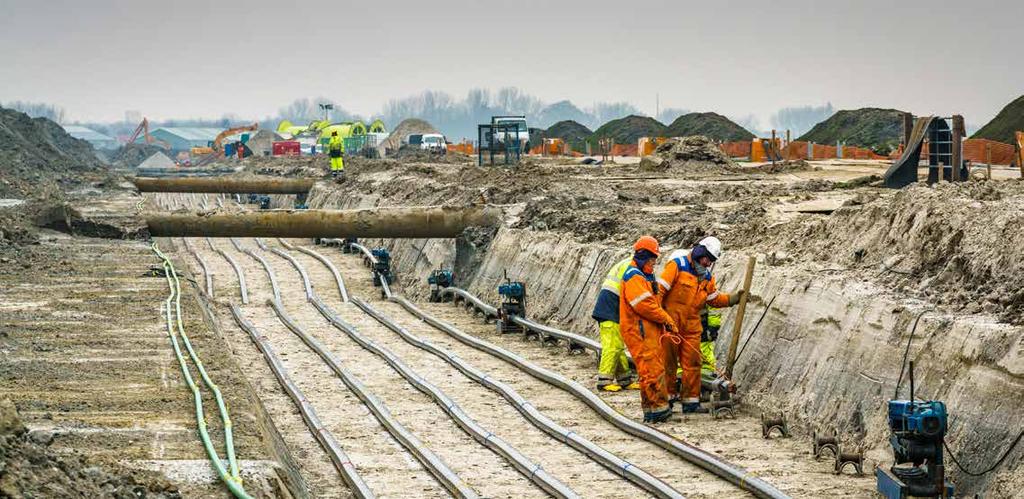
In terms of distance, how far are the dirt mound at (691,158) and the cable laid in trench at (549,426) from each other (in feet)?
56.9

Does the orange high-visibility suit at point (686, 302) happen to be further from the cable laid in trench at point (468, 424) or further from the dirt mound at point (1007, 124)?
the dirt mound at point (1007, 124)

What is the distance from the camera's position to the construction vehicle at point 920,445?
995 cm

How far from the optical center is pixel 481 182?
36.4 metres

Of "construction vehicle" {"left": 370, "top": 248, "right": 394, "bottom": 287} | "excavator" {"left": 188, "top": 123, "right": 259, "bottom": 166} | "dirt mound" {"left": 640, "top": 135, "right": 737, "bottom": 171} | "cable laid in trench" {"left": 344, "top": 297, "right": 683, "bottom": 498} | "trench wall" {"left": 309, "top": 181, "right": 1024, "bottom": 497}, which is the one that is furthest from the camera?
"excavator" {"left": 188, "top": 123, "right": 259, "bottom": 166}

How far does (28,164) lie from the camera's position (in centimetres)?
6538

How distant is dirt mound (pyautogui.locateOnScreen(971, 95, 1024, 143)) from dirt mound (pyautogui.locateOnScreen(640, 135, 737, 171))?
27.7 feet

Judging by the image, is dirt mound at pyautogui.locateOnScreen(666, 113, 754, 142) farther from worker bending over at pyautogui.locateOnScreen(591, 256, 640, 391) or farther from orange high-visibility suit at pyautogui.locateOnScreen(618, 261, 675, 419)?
orange high-visibility suit at pyautogui.locateOnScreen(618, 261, 675, 419)

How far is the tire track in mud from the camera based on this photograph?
12.3 meters

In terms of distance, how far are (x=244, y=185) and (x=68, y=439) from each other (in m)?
38.2

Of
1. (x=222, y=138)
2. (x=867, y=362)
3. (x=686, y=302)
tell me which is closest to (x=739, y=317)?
(x=686, y=302)

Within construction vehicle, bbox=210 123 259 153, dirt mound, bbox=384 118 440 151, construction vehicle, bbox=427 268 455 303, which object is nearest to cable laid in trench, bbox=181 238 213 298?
construction vehicle, bbox=427 268 455 303

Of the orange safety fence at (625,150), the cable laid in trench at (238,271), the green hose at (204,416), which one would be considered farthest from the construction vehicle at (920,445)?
the orange safety fence at (625,150)

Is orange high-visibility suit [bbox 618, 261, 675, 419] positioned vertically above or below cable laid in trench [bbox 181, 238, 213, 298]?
above

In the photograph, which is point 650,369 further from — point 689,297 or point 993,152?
point 993,152
